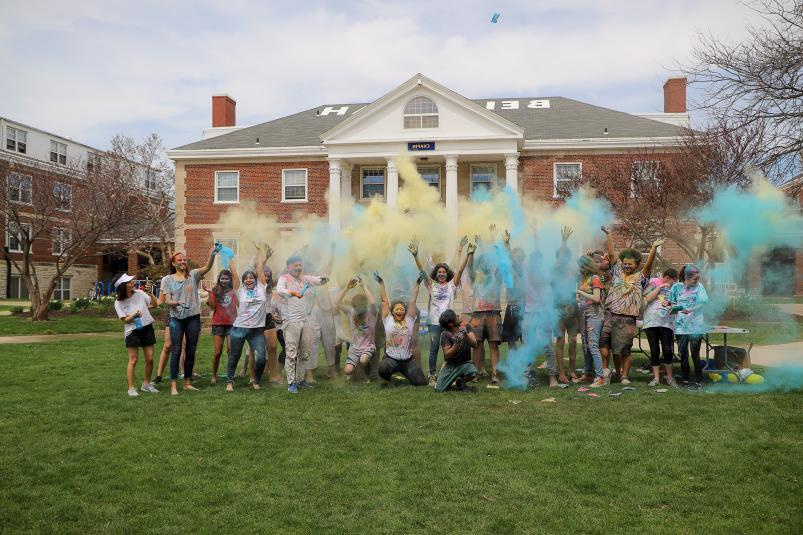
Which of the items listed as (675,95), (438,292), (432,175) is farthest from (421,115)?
(438,292)

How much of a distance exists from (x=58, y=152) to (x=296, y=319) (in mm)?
45827

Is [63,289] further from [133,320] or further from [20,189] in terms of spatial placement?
[133,320]

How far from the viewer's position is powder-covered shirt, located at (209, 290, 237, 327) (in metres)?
9.16

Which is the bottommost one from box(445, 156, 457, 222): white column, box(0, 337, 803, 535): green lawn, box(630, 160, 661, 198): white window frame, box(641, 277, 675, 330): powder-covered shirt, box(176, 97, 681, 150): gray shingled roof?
box(0, 337, 803, 535): green lawn

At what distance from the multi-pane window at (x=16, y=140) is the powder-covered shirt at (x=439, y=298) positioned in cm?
4341

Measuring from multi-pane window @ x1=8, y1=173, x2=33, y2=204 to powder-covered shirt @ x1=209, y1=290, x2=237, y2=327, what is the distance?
2049 cm

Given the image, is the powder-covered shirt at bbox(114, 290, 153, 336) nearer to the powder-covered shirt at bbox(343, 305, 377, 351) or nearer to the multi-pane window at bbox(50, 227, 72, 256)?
the powder-covered shirt at bbox(343, 305, 377, 351)

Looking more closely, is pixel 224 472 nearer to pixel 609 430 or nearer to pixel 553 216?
pixel 609 430

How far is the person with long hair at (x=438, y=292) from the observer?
910 cm

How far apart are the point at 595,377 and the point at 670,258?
1843 centimetres

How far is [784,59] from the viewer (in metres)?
8.76

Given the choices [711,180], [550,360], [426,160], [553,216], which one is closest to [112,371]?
[550,360]

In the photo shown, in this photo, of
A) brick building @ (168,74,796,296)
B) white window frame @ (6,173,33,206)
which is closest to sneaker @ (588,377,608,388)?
brick building @ (168,74,796,296)

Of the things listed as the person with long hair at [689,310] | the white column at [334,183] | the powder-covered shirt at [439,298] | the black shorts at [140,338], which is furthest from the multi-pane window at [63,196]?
the person with long hair at [689,310]
